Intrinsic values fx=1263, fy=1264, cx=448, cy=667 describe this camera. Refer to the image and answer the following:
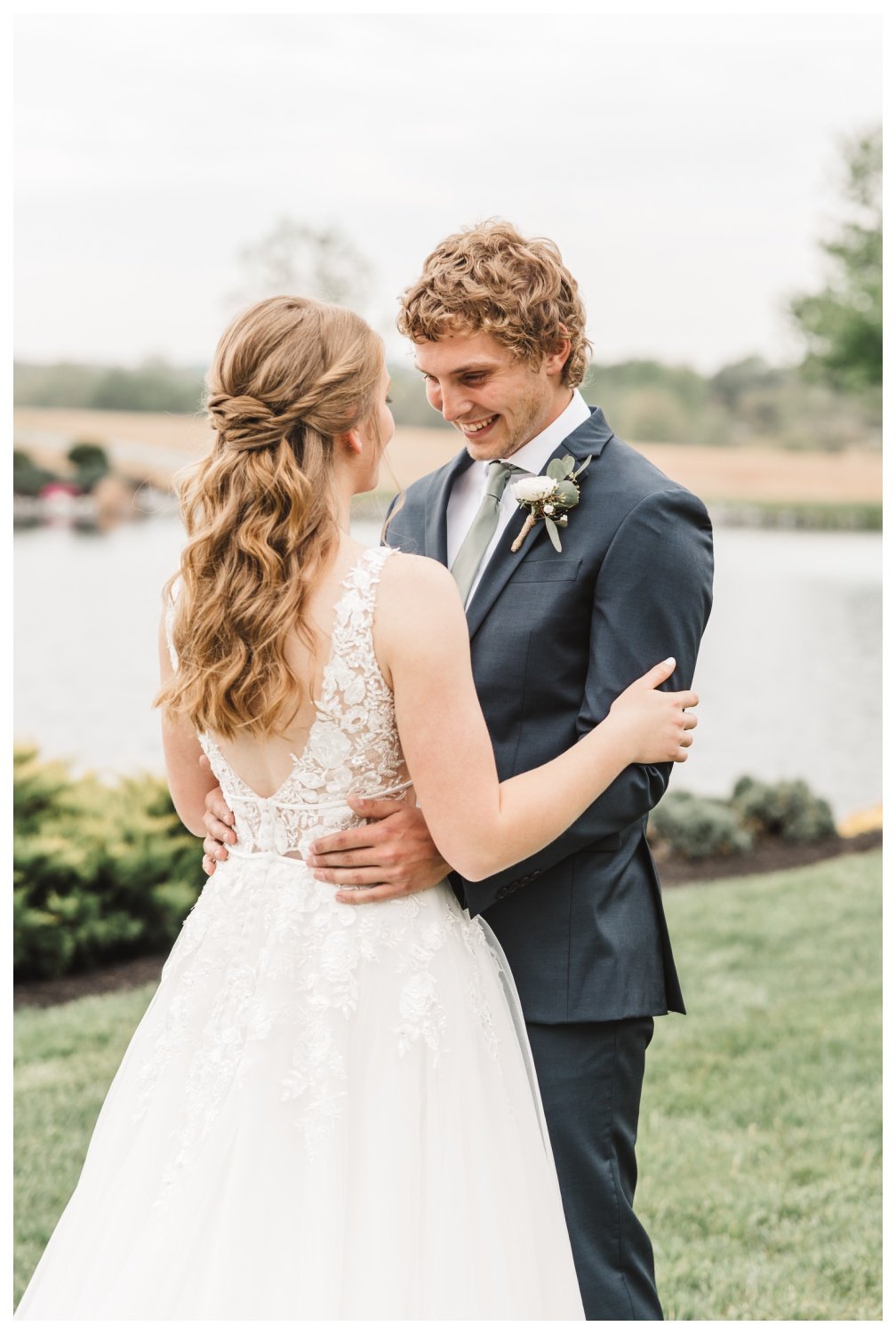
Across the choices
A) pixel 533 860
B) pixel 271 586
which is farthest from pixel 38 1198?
pixel 271 586

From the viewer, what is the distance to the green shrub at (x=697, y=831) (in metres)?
8.58

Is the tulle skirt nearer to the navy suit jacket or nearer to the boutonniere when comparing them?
the navy suit jacket

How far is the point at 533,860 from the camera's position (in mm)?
2518

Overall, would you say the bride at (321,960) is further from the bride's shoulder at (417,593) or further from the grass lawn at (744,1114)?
the grass lawn at (744,1114)

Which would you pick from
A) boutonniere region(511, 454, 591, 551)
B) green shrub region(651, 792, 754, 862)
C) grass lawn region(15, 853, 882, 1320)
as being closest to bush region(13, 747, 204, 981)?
grass lawn region(15, 853, 882, 1320)

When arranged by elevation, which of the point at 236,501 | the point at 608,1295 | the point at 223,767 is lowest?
the point at 608,1295

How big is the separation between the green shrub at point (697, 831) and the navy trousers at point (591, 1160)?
595 centimetres

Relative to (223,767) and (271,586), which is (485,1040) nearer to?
(223,767)

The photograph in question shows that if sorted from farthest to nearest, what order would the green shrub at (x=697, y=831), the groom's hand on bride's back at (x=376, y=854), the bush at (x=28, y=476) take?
the bush at (x=28, y=476) → the green shrub at (x=697, y=831) → the groom's hand on bride's back at (x=376, y=854)

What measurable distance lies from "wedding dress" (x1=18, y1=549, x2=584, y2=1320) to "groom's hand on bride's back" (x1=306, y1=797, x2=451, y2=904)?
1.3 inches

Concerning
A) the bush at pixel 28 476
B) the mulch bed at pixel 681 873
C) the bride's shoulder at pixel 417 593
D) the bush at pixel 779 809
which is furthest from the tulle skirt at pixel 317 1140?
the bush at pixel 28 476

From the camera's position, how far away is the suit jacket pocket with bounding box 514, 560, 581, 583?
8.49 feet

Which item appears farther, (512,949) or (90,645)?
(90,645)

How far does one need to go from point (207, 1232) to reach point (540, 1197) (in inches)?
24.3
